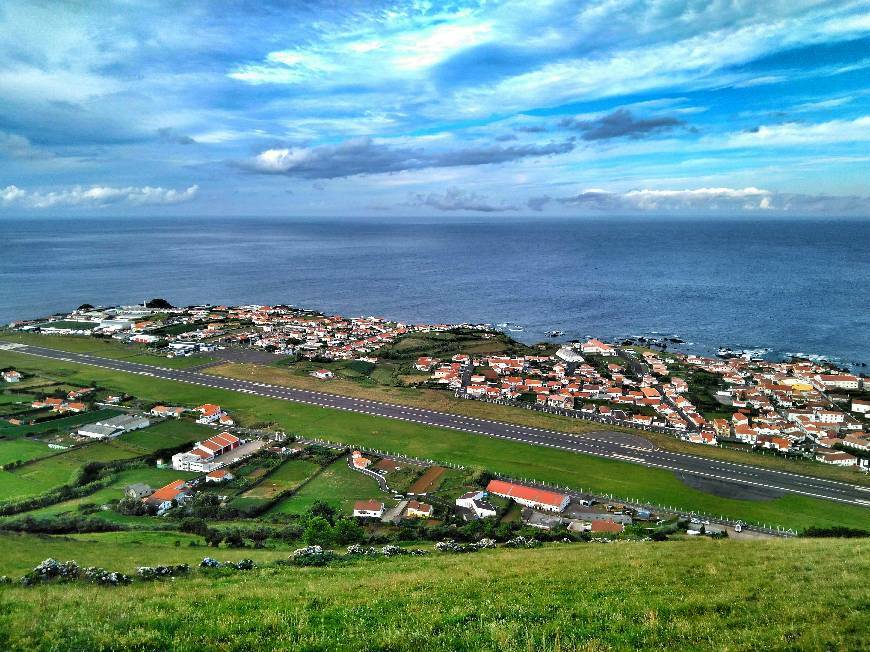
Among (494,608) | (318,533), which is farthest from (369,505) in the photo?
(494,608)

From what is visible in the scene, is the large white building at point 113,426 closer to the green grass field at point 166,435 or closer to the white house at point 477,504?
the green grass field at point 166,435

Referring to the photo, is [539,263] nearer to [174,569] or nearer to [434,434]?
[434,434]

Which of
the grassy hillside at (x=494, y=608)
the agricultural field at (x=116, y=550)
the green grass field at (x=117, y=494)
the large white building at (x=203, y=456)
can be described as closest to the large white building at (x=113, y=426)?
the green grass field at (x=117, y=494)

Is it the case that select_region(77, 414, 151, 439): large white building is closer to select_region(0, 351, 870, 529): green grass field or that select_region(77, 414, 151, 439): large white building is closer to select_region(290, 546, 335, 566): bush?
select_region(0, 351, 870, 529): green grass field

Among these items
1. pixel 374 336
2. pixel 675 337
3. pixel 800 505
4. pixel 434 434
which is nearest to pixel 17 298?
pixel 374 336

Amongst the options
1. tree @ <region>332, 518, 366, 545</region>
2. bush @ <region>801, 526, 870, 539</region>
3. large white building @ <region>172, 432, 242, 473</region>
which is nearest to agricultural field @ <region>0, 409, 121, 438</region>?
large white building @ <region>172, 432, 242, 473</region>
